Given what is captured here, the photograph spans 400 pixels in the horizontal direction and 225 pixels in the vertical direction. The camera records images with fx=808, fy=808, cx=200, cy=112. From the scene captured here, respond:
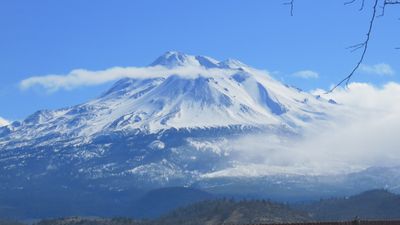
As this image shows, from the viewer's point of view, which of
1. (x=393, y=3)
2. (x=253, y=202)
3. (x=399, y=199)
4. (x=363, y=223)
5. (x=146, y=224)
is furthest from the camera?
(x=399, y=199)

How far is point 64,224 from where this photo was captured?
585 ft

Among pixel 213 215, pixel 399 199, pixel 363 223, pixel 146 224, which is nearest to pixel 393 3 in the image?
pixel 363 223

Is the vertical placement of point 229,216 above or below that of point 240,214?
below

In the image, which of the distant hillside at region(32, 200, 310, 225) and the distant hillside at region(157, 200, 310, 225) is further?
the distant hillside at region(32, 200, 310, 225)

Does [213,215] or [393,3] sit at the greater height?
[213,215]

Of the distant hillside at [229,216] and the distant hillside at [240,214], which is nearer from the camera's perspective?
the distant hillside at [240,214]

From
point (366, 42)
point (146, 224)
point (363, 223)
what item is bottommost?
point (363, 223)

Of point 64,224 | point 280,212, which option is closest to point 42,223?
point 64,224

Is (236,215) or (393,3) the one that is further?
(236,215)

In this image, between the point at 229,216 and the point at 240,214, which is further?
the point at 229,216

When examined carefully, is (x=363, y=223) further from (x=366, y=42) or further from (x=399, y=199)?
(x=399, y=199)

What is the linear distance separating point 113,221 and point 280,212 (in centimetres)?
3896

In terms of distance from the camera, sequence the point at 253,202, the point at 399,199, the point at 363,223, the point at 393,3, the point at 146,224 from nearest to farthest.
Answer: the point at 393,3 → the point at 363,223 → the point at 146,224 → the point at 253,202 → the point at 399,199

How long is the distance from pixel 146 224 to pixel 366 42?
165629 millimetres
